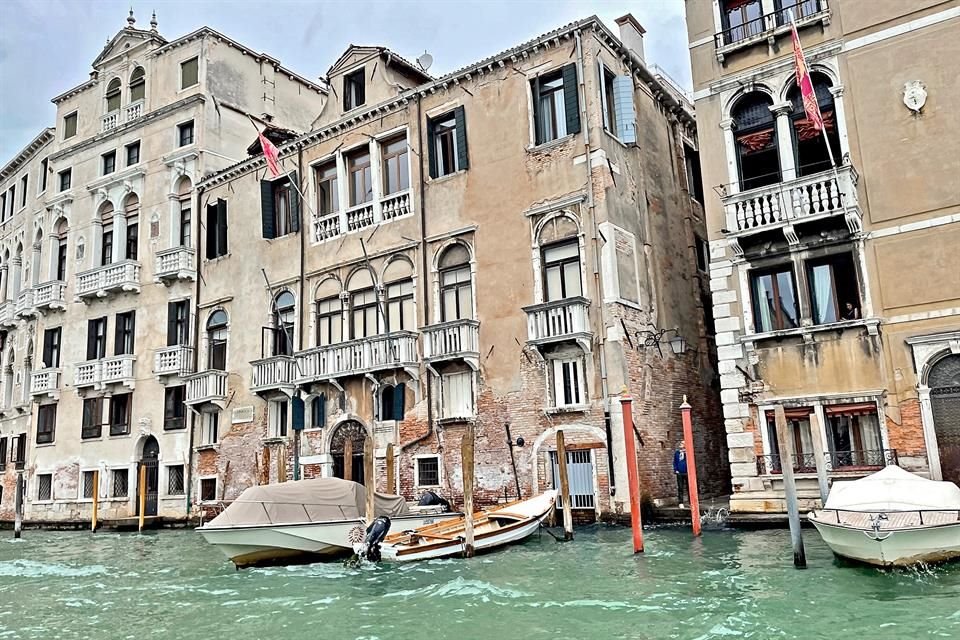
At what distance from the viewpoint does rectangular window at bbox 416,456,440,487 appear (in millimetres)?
16891

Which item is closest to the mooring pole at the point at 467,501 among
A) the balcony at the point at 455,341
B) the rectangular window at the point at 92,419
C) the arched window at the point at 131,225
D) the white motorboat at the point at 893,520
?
the balcony at the point at 455,341

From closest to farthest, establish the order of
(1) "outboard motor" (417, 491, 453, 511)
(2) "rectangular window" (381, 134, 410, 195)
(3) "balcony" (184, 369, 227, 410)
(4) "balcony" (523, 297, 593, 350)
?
1. (4) "balcony" (523, 297, 593, 350)
2. (1) "outboard motor" (417, 491, 453, 511)
3. (2) "rectangular window" (381, 134, 410, 195)
4. (3) "balcony" (184, 369, 227, 410)

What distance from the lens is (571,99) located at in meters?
16.0

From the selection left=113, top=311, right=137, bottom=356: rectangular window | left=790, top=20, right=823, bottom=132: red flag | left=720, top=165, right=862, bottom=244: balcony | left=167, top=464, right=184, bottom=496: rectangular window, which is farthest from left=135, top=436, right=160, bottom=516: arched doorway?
left=790, top=20, right=823, bottom=132: red flag

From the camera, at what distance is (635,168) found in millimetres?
17000

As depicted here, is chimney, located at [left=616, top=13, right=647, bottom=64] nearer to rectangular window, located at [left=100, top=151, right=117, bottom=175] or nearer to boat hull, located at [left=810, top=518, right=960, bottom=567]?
boat hull, located at [left=810, top=518, right=960, bottom=567]

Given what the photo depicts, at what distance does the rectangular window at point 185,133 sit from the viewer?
23.4 m

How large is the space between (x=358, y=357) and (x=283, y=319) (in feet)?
11.7

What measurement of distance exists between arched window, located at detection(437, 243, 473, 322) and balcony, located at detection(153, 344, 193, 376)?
8557 mm

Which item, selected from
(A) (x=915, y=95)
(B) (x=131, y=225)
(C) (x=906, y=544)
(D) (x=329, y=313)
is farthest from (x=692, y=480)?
(B) (x=131, y=225)

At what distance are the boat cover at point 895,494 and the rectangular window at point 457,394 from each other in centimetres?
771

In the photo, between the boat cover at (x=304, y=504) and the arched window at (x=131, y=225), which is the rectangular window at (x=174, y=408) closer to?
the arched window at (x=131, y=225)

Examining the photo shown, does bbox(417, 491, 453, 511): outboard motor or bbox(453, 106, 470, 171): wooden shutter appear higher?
bbox(453, 106, 470, 171): wooden shutter

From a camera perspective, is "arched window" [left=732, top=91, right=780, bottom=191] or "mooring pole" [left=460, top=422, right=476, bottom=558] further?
"arched window" [left=732, top=91, right=780, bottom=191]
